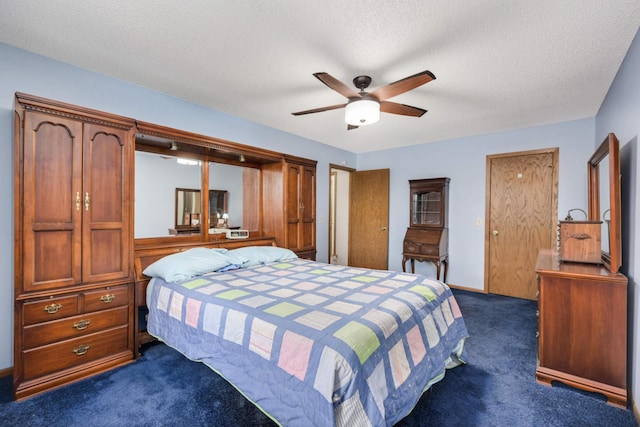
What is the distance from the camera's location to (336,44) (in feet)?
6.57

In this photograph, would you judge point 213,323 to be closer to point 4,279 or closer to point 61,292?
point 61,292

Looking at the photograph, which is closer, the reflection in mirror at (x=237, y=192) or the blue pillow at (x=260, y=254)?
the blue pillow at (x=260, y=254)

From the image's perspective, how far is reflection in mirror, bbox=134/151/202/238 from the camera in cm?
279

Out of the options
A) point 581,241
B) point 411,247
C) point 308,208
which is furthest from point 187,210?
point 581,241

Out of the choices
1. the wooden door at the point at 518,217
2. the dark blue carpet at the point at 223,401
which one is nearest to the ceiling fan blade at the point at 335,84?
the dark blue carpet at the point at 223,401

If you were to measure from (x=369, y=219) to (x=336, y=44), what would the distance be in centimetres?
377

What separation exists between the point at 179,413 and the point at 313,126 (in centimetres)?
337

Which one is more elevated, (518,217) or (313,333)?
(518,217)

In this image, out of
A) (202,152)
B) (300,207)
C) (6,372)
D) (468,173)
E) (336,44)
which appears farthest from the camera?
(468,173)

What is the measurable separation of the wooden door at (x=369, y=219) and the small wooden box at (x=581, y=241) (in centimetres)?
300

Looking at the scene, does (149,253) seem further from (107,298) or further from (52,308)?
(52,308)

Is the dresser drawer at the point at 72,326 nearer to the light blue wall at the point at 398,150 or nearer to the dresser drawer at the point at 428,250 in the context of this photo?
the light blue wall at the point at 398,150

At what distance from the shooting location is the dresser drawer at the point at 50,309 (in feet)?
6.38

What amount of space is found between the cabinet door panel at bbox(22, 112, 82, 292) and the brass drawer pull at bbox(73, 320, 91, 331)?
309 millimetres
